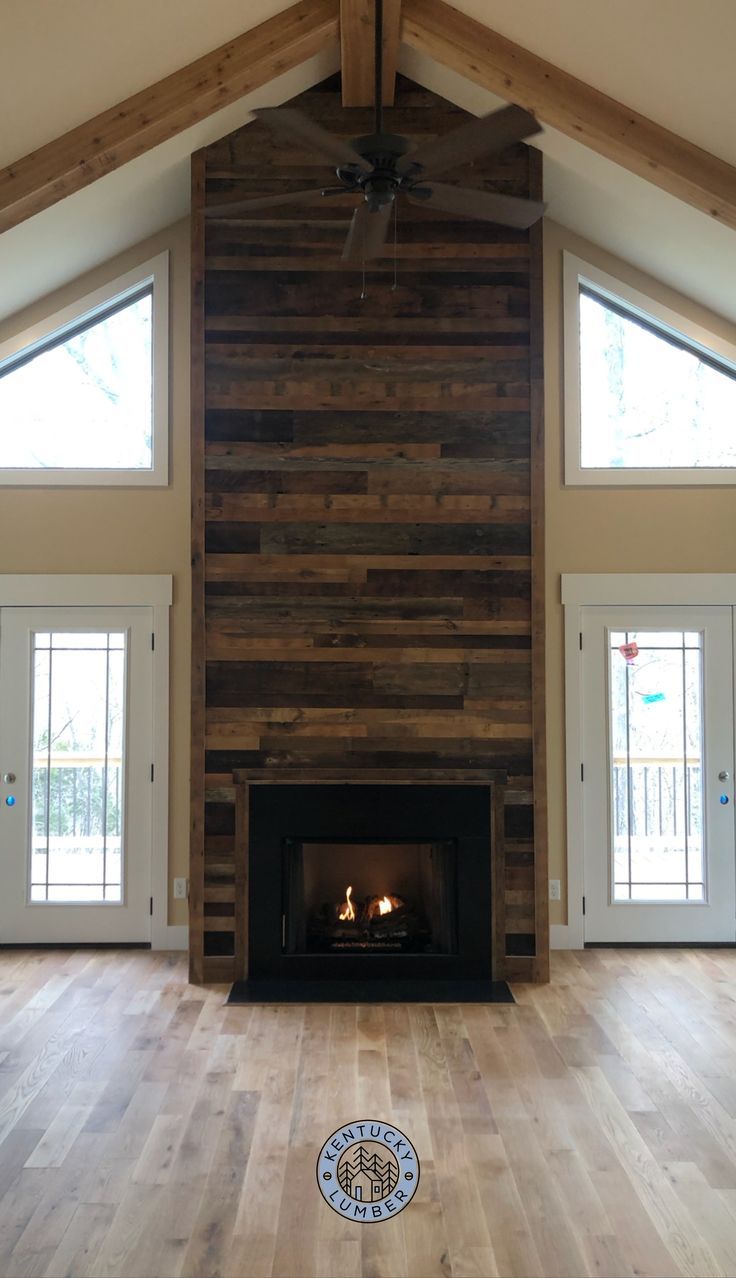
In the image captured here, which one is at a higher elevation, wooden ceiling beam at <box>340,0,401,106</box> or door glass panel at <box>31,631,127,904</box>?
wooden ceiling beam at <box>340,0,401,106</box>

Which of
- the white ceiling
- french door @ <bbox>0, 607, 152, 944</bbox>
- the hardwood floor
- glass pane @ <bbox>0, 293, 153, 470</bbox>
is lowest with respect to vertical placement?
the hardwood floor

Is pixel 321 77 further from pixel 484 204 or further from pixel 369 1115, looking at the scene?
pixel 369 1115

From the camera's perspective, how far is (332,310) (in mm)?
5086

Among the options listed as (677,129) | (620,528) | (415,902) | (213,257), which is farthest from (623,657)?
(213,257)

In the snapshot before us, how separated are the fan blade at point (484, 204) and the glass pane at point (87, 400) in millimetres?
2525

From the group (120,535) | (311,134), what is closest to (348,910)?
(120,535)

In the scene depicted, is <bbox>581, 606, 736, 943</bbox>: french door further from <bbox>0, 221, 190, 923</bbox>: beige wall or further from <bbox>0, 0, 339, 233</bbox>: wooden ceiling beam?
<bbox>0, 0, 339, 233</bbox>: wooden ceiling beam

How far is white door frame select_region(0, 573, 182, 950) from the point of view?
17.9 ft

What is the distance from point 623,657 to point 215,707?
90.0 inches

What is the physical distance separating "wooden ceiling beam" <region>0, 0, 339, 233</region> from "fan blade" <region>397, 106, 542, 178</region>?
1.63 m

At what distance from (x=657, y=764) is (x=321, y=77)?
3.99m

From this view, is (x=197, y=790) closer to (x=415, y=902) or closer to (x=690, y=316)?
(x=415, y=902)

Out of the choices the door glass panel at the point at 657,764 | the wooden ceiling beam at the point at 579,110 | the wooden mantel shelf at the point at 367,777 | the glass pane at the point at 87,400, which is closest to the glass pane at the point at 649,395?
the door glass panel at the point at 657,764

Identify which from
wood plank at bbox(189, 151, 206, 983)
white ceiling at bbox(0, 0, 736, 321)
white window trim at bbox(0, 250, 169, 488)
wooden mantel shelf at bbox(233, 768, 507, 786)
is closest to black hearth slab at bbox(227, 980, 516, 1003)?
wood plank at bbox(189, 151, 206, 983)
